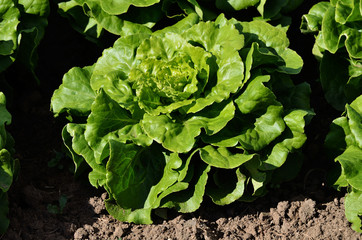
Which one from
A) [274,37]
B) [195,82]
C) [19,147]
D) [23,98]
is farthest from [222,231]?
[23,98]

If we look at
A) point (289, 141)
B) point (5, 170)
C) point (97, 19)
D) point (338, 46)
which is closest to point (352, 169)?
point (289, 141)

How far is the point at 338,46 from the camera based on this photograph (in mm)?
4902

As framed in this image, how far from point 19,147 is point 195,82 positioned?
1.88 meters

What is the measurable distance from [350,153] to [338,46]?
90 cm

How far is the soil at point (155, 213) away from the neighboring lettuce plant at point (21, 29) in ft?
1.28

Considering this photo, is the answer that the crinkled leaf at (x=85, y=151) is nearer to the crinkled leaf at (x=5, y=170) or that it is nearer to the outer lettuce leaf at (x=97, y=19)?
the crinkled leaf at (x=5, y=170)

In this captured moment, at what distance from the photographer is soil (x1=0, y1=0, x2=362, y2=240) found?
468 centimetres

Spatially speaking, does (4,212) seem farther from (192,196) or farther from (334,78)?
(334,78)

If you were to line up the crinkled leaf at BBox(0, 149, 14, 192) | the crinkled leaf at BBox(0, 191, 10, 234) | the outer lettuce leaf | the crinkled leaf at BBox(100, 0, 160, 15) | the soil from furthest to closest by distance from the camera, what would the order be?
the outer lettuce leaf, the crinkled leaf at BBox(100, 0, 160, 15), the soil, the crinkled leaf at BBox(0, 191, 10, 234), the crinkled leaf at BBox(0, 149, 14, 192)

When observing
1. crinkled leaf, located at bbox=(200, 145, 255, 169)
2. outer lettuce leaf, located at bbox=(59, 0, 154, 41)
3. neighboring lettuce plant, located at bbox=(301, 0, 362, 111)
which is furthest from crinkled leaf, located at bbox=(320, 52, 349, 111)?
outer lettuce leaf, located at bbox=(59, 0, 154, 41)

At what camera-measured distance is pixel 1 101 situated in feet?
15.4

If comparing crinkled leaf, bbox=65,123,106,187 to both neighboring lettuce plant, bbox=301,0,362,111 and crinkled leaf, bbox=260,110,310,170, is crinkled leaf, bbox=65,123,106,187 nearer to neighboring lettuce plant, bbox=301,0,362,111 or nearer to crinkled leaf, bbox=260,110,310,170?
crinkled leaf, bbox=260,110,310,170

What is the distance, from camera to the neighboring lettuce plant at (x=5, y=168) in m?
4.33

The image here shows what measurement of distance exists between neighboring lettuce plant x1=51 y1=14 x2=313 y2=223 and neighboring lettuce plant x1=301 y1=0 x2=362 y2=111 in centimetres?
39
